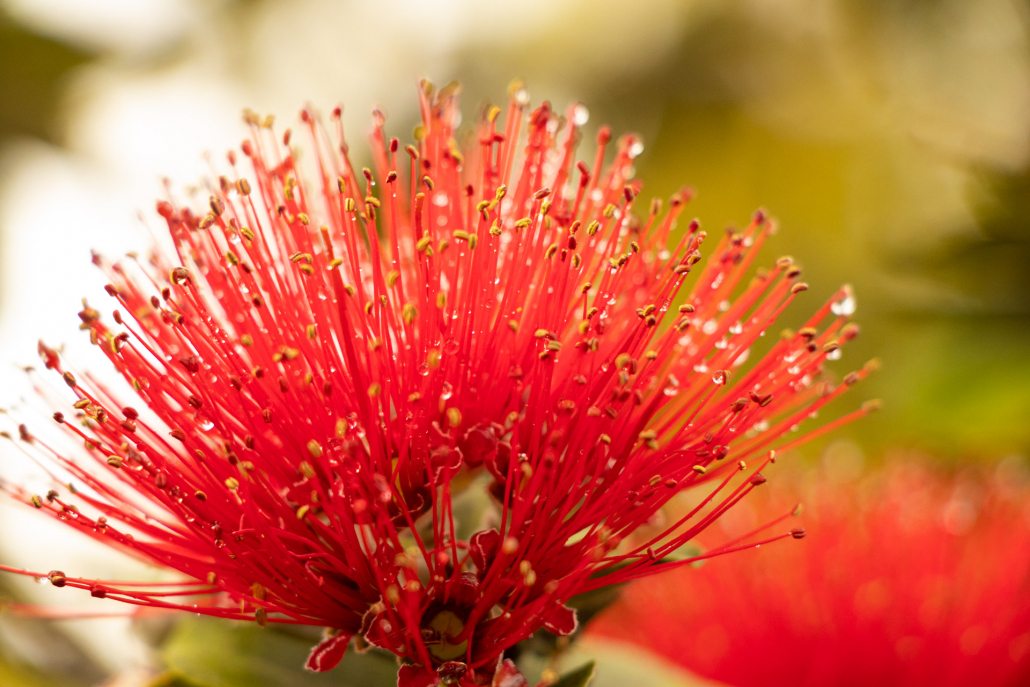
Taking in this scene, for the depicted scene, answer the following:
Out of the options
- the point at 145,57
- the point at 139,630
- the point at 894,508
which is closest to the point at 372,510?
the point at 139,630

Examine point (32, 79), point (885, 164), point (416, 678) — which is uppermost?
point (885, 164)

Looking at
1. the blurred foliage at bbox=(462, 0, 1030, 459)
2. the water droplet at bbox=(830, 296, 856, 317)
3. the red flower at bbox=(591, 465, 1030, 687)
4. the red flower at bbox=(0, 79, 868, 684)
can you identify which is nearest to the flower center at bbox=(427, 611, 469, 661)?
the red flower at bbox=(0, 79, 868, 684)

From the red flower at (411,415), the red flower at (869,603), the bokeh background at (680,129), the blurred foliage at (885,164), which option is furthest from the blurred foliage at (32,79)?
the red flower at (869,603)

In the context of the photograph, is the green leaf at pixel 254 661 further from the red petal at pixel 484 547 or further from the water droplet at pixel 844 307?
the water droplet at pixel 844 307

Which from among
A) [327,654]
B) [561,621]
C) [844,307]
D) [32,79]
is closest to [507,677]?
[561,621]

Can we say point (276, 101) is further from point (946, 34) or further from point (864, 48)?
point (946, 34)

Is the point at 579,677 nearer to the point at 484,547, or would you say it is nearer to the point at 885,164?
the point at 484,547
